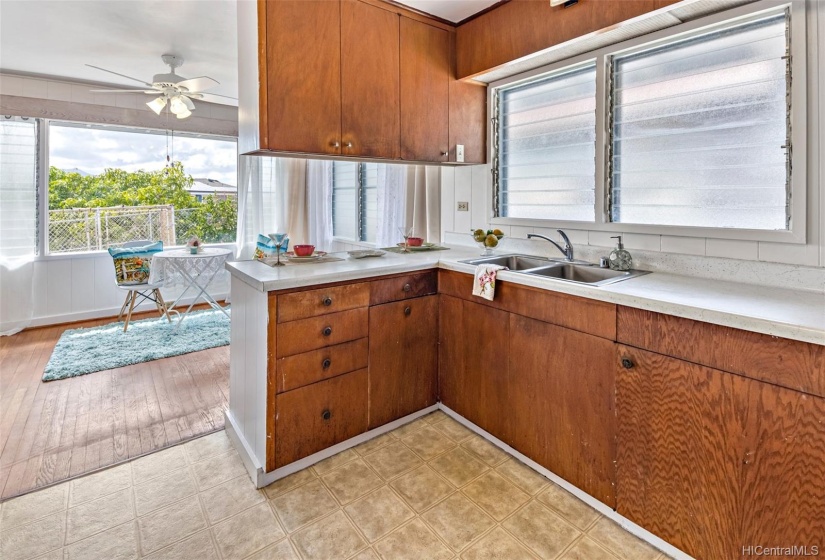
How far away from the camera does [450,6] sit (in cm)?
247

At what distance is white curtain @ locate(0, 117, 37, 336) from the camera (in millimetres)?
4078

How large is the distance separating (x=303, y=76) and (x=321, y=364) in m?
1.43

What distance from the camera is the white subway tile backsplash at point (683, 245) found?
6.13 ft

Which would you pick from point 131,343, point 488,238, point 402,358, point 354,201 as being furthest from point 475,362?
point 131,343

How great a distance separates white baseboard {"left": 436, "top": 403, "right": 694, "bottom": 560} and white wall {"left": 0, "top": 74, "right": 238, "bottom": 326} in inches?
178

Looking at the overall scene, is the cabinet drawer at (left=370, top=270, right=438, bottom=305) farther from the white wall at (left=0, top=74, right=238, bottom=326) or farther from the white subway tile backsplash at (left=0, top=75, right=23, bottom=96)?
the white subway tile backsplash at (left=0, top=75, right=23, bottom=96)

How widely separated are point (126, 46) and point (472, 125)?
2933 mm

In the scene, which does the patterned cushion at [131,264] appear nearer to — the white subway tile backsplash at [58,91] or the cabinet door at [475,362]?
the white subway tile backsplash at [58,91]

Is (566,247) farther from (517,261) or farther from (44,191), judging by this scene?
(44,191)

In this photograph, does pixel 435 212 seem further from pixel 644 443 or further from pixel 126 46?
pixel 126 46

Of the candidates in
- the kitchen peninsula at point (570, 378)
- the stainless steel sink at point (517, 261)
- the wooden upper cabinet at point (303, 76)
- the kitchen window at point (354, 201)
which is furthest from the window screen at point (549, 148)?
the kitchen window at point (354, 201)

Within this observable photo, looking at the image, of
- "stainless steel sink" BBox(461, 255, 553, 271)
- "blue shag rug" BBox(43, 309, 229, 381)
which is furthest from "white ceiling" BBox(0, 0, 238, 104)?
"blue shag rug" BBox(43, 309, 229, 381)

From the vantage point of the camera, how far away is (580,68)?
7.61 feet

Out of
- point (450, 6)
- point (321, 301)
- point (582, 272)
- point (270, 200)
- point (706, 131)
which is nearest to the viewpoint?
point (706, 131)
